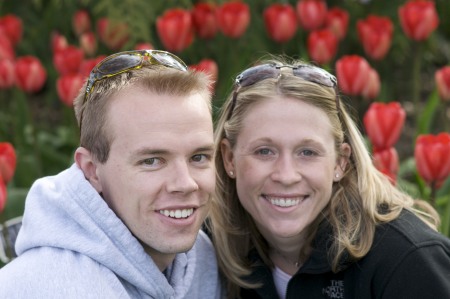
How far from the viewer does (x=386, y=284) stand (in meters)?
2.48

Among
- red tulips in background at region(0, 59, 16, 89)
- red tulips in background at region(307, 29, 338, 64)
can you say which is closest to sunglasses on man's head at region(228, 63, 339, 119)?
red tulips in background at region(307, 29, 338, 64)

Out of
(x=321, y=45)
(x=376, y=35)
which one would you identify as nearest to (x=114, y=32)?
(x=321, y=45)

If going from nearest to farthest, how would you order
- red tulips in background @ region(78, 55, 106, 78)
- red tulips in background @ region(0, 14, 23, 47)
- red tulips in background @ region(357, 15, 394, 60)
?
1. red tulips in background @ region(78, 55, 106, 78)
2. red tulips in background @ region(357, 15, 394, 60)
3. red tulips in background @ region(0, 14, 23, 47)

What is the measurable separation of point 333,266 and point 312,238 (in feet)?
0.53

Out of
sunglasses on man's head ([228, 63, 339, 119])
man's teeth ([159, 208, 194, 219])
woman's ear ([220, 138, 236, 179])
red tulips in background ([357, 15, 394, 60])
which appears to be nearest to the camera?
man's teeth ([159, 208, 194, 219])

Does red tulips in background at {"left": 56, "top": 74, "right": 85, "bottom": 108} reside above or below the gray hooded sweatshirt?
below

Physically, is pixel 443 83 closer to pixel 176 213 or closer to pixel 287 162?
pixel 287 162

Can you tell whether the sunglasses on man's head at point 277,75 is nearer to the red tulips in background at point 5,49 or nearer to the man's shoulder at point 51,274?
the man's shoulder at point 51,274

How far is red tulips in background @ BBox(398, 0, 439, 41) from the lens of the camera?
4.58 m

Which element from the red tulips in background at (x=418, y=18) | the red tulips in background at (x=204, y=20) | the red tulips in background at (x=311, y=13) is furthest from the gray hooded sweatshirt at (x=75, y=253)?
the red tulips in background at (x=311, y=13)

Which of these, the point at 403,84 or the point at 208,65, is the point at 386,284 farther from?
the point at 403,84

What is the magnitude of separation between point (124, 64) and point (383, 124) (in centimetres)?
152

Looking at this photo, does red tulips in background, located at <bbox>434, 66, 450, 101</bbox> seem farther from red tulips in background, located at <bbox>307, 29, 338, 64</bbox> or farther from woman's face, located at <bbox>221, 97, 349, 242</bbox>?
woman's face, located at <bbox>221, 97, 349, 242</bbox>

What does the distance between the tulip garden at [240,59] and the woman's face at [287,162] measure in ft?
1.68
